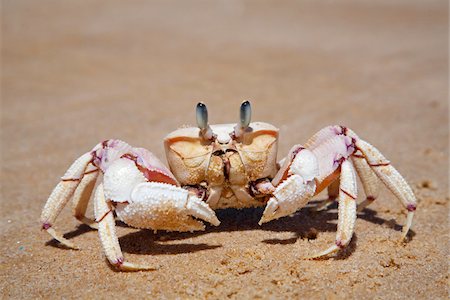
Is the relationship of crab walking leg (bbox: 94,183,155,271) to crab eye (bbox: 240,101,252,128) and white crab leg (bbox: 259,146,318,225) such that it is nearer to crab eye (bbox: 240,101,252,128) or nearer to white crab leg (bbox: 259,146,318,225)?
white crab leg (bbox: 259,146,318,225)

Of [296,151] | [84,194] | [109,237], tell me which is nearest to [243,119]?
[296,151]

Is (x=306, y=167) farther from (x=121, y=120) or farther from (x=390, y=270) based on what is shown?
(x=121, y=120)

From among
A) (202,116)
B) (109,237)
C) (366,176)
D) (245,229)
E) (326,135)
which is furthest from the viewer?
(366,176)

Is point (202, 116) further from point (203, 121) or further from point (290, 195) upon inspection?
point (290, 195)

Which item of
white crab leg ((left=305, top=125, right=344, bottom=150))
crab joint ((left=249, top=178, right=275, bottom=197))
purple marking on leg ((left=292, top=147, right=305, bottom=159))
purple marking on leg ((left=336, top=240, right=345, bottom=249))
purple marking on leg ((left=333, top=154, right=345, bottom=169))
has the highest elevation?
white crab leg ((left=305, top=125, right=344, bottom=150))

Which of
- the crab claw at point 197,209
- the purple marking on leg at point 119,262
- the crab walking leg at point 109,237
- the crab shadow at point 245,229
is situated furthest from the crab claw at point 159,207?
the crab shadow at point 245,229

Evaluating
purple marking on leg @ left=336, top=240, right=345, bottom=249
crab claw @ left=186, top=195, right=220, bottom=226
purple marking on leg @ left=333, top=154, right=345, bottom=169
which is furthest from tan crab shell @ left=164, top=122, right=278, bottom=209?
purple marking on leg @ left=336, top=240, right=345, bottom=249

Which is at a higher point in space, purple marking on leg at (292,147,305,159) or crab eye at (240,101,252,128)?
crab eye at (240,101,252,128)
